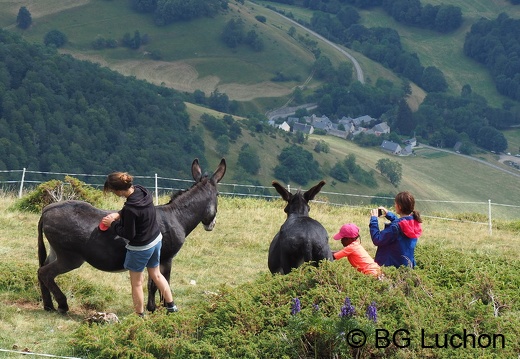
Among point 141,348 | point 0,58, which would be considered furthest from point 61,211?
point 0,58

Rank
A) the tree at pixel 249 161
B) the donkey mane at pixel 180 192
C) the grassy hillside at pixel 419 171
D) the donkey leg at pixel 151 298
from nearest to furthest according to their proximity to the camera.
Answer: the donkey leg at pixel 151 298 → the donkey mane at pixel 180 192 → the tree at pixel 249 161 → the grassy hillside at pixel 419 171

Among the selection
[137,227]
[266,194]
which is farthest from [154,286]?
[266,194]

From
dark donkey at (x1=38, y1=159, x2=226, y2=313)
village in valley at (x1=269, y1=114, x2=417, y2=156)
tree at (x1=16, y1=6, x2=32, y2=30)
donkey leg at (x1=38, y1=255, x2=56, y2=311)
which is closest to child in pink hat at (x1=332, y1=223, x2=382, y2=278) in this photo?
dark donkey at (x1=38, y1=159, x2=226, y2=313)

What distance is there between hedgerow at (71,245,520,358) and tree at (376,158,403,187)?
140 metres

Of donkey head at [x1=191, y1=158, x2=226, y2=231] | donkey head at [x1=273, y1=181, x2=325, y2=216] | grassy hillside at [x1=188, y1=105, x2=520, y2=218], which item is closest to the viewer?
donkey head at [x1=191, y1=158, x2=226, y2=231]

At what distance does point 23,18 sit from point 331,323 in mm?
203135

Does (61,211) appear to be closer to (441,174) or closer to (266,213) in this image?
(266,213)

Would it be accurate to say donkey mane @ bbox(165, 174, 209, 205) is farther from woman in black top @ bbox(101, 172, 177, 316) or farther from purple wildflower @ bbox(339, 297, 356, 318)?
purple wildflower @ bbox(339, 297, 356, 318)

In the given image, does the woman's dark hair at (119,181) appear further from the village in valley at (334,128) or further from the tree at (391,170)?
the village in valley at (334,128)

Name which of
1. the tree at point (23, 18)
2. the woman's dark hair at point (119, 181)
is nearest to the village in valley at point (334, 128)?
the tree at point (23, 18)

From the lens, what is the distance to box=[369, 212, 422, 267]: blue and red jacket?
10008 mm

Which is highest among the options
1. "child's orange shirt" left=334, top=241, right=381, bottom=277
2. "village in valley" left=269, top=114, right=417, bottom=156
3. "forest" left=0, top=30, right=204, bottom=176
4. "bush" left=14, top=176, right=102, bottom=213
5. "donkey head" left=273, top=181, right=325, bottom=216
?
"donkey head" left=273, top=181, right=325, bottom=216

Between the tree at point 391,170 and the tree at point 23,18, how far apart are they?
98.9m

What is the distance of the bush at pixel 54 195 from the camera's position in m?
18.2
